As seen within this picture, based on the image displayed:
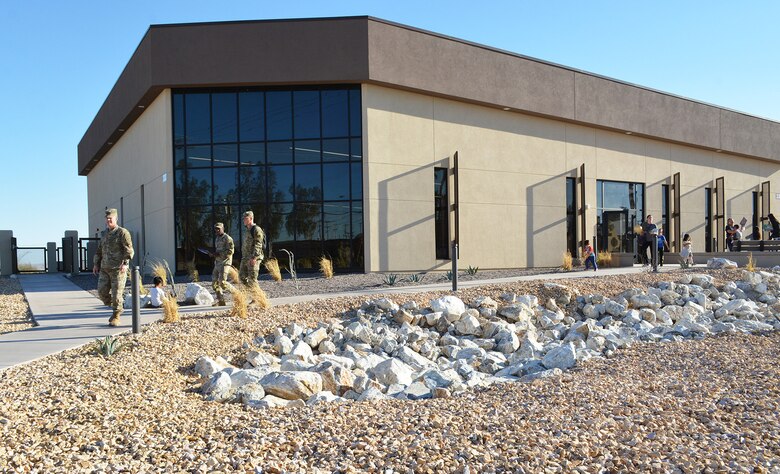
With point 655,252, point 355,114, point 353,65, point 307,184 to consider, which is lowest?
point 655,252

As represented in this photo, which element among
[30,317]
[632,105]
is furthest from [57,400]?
[632,105]

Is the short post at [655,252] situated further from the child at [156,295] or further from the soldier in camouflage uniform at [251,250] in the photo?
the child at [156,295]

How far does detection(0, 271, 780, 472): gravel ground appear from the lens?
159 inches

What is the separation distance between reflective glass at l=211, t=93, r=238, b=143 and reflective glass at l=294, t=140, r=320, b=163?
219 centimetres

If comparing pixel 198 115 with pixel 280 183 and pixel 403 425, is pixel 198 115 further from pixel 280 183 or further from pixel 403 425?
pixel 403 425

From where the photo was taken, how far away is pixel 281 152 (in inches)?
800

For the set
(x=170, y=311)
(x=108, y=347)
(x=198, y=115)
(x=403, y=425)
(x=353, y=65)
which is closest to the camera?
(x=403, y=425)

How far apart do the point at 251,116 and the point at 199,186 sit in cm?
299

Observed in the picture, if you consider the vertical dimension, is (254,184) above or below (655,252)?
above

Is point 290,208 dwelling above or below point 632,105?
below

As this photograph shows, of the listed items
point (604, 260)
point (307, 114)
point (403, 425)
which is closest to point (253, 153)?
point (307, 114)

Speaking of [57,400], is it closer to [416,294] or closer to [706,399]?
[706,399]

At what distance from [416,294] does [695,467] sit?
8.39 metres

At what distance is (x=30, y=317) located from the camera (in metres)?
11.5
